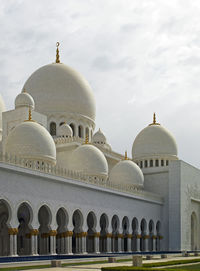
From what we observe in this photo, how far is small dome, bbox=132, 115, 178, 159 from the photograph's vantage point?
33750 millimetres

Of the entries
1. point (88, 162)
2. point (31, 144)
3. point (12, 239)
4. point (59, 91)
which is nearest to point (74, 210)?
point (31, 144)

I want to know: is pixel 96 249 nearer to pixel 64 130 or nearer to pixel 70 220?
pixel 70 220

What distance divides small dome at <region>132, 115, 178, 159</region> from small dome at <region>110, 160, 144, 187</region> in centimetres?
398

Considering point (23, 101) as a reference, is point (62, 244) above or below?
below

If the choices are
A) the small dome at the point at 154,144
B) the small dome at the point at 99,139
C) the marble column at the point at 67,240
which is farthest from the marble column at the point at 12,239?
the small dome at the point at 154,144

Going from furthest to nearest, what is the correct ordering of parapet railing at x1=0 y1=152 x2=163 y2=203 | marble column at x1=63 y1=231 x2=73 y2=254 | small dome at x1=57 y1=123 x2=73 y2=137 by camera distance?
small dome at x1=57 y1=123 x2=73 y2=137 < marble column at x1=63 y1=231 x2=73 y2=254 < parapet railing at x1=0 y1=152 x2=163 y2=203

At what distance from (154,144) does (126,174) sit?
516cm

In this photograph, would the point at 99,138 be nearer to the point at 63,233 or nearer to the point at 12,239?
the point at 63,233

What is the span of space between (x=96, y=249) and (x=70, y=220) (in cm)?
304

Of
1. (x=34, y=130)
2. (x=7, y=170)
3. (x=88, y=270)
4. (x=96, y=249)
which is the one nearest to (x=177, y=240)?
(x=96, y=249)

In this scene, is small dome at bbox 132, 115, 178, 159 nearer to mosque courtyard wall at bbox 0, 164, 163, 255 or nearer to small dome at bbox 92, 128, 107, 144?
small dome at bbox 92, 128, 107, 144

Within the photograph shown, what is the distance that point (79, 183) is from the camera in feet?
73.7

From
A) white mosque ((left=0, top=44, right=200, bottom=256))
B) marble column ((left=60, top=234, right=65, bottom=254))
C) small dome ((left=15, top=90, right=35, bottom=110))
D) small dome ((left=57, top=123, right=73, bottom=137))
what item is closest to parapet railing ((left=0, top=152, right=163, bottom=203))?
white mosque ((left=0, top=44, right=200, bottom=256))

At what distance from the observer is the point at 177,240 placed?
99.0ft
